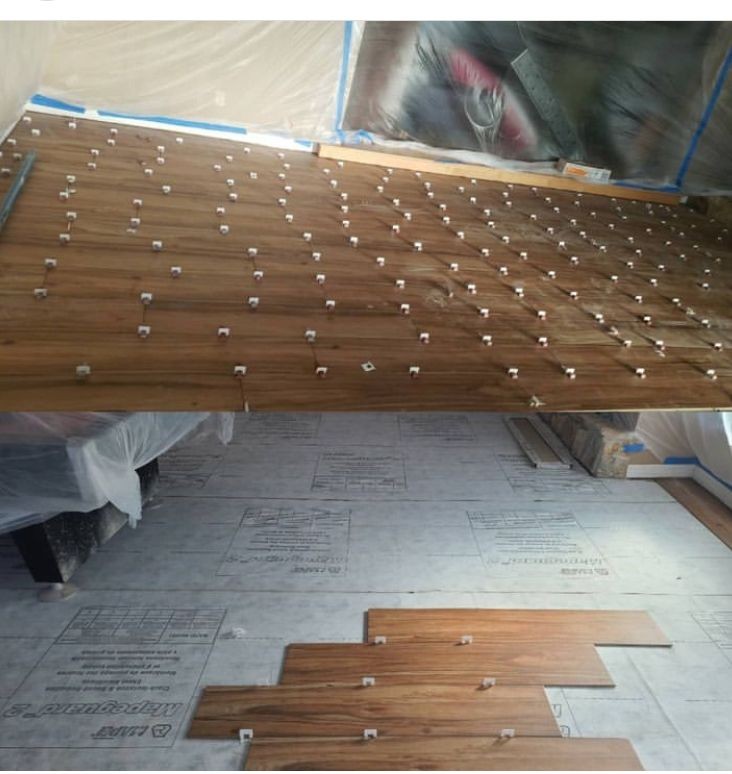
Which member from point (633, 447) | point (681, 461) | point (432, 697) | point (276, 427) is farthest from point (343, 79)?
point (432, 697)

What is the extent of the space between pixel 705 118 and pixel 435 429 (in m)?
4.15

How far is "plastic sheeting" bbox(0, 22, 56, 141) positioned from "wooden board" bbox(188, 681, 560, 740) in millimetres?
2906

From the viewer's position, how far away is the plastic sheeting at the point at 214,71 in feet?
13.7

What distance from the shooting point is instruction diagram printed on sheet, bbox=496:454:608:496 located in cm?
387

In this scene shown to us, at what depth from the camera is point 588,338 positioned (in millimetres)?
2469

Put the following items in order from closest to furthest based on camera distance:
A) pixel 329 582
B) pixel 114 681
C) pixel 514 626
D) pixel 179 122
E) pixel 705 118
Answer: pixel 114 681 < pixel 514 626 < pixel 329 582 < pixel 179 122 < pixel 705 118

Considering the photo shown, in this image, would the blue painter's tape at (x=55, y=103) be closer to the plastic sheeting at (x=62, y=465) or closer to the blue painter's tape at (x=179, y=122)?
the blue painter's tape at (x=179, y=122)

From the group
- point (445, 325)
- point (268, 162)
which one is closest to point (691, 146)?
point (268, 162)

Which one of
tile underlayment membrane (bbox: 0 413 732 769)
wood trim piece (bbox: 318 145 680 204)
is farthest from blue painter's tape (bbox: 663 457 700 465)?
wood trim piece (bbox: 318 145 680 204)

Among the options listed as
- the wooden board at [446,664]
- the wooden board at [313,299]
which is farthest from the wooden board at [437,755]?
the wooden board at [313,299]

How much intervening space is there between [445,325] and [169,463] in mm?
2409

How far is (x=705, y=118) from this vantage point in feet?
17.4

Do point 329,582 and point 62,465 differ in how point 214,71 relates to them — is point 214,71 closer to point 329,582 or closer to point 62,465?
point 62,465

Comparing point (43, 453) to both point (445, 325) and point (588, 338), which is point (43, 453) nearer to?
point (445, 325)
